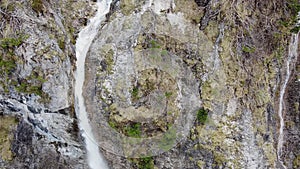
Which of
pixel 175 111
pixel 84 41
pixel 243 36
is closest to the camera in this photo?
pixel 243 36

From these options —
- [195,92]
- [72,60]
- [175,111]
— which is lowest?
[175,111]

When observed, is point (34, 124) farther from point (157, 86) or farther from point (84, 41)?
point (157, 86)

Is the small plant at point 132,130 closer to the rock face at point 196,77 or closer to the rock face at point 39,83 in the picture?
the rock face at point 196,77

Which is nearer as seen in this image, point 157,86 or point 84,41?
point 157,86

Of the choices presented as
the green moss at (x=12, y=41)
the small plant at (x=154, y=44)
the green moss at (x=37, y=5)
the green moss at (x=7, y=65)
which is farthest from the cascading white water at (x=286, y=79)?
the green moss at (x=7, y=65)

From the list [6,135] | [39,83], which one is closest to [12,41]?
[39,83]

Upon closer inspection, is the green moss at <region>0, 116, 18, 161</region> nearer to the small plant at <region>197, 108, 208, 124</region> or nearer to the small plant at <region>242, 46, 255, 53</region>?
the small plant at <region>197, 108, 208, 124</region>

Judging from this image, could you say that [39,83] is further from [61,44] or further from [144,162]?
[144,162]

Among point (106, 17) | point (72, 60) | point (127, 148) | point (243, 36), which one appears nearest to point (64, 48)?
point (72, 60)
